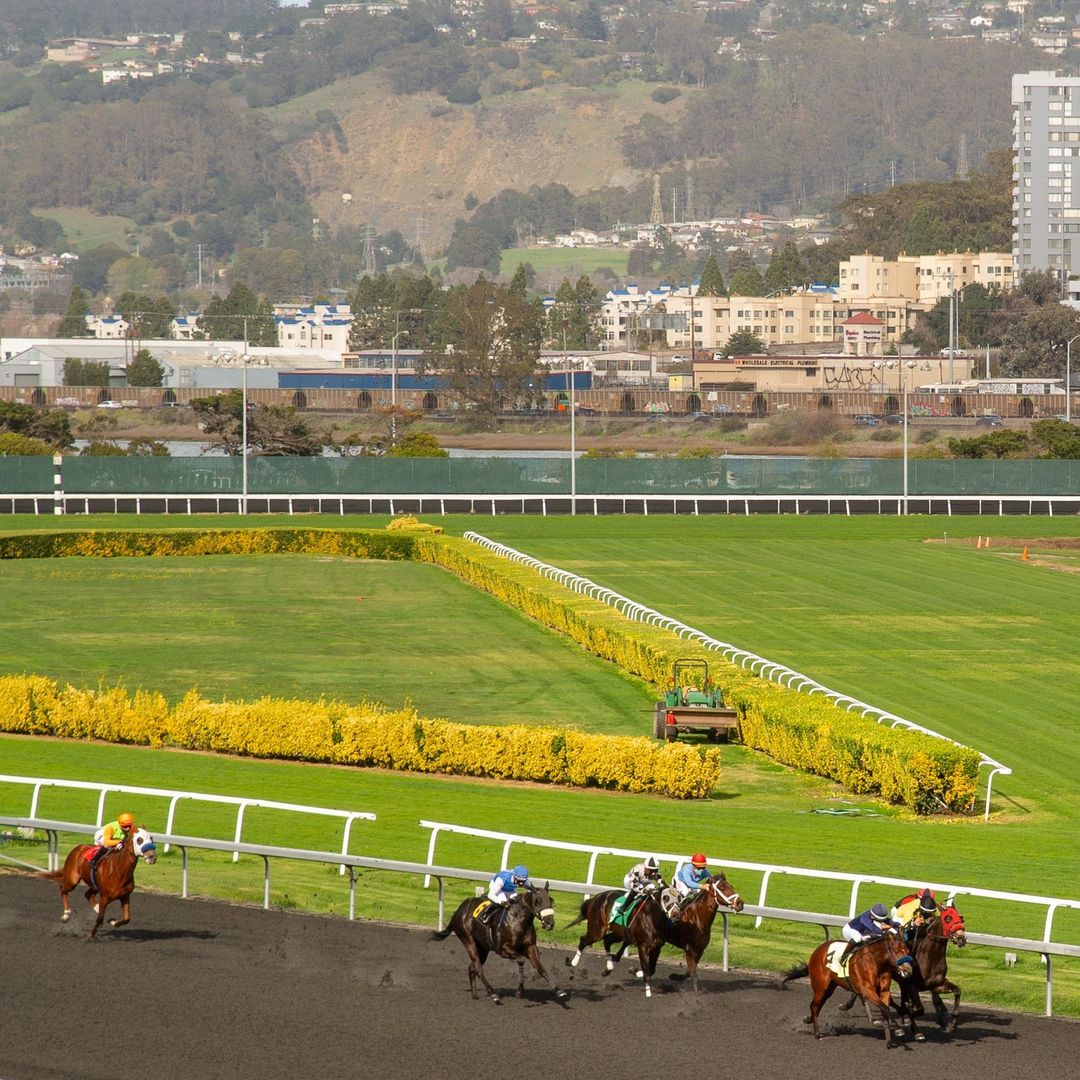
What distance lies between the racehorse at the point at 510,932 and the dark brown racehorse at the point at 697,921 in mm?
934

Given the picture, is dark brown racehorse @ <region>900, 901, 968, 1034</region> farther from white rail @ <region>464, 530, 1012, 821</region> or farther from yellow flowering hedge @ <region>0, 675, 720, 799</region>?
yellow flowering hedge @ <region>0, 675, 720, 799</region>

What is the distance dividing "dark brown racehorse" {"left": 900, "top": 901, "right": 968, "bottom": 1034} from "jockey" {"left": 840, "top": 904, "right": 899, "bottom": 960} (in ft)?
0.78

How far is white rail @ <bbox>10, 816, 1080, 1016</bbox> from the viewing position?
1402 cm

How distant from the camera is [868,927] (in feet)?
42.5

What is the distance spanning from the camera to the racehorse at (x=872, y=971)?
1288cm

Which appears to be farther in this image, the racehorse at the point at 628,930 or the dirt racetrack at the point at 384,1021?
the racehorse at the point at 628,930

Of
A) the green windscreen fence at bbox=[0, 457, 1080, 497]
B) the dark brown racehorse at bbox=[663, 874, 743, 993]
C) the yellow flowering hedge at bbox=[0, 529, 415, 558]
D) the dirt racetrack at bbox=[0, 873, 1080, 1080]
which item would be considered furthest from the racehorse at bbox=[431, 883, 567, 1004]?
the green windscreen fence at bbox=[0, 457, 1080, 497]

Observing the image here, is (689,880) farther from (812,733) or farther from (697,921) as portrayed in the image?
(812,733)

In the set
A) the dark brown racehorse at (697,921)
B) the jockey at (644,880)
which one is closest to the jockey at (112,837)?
the jockey at (644,880)

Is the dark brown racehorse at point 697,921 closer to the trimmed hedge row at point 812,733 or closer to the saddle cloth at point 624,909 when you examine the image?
the saddle cloth at point 624,909

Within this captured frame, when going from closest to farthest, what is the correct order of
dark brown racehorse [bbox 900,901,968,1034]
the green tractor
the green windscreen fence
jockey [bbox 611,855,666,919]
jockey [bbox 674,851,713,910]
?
dark brown racehorse [bbox 900,901,968,1034] < jockey [bbox 674,851,713,910] < jockey [bbox 611,855,666,919] < the green tractor < the green windscreen fence

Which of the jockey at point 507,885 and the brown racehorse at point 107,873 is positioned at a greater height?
the jockey at point 507,885

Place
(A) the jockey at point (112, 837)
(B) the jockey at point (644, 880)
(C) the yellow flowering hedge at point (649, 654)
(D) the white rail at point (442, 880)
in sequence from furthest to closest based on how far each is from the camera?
(C) the yellow flowering hedge at point (649, 654) < (A) the jockey at point (112, 837) < (D) the white rail at point (442, 880) < (B) the jockey at point (644, 880)

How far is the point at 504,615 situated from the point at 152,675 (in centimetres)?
1029
